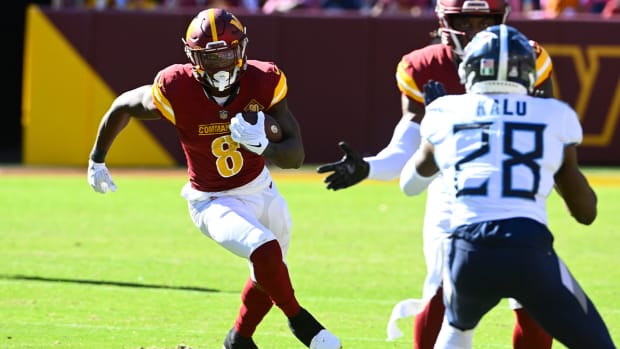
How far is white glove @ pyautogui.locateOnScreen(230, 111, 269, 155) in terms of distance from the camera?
5.61 metres

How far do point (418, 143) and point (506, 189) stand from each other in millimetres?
1216

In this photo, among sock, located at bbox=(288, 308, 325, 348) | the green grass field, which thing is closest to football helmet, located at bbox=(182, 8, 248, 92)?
sock, located at bbox=(288, 308, 325, 348)

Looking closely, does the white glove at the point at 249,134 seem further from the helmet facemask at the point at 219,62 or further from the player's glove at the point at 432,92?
the player's glove at the point at 432,92

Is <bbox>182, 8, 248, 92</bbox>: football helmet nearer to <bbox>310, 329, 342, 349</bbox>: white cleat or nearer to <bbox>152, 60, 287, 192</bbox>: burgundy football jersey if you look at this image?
<bbox>152, 60, 287, 192</bbox>: burgundy football jersey

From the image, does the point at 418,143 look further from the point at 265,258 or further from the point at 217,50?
the point at 217,50

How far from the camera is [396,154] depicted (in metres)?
5.34

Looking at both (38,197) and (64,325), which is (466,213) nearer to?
(64,325)

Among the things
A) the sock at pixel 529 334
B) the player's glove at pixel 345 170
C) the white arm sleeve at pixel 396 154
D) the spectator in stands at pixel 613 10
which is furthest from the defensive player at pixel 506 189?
the spectator in stands at pixel 613 10

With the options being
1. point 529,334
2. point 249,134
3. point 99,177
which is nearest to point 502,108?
point 529,334

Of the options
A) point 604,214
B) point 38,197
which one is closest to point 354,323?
point 604,214

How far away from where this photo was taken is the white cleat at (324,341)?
5828mm

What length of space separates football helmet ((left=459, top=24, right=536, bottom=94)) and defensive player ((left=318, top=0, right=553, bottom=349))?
624 millimetres

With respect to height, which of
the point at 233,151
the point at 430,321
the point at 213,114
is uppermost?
the point at 213,114

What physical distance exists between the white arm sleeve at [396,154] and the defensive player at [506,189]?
0.53 m
